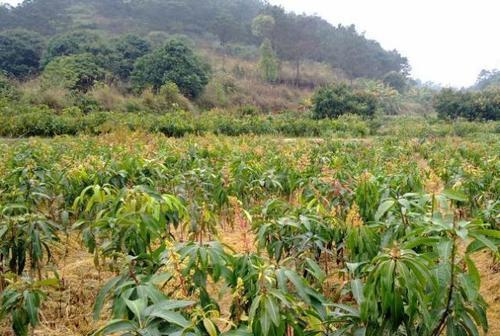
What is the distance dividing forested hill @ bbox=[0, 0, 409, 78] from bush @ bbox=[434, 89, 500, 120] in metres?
18.5

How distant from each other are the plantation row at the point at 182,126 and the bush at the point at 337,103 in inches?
86.3

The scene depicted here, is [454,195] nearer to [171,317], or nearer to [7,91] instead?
[171,317]

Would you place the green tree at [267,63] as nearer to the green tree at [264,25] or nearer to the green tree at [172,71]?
A: the green tree at [172,71]

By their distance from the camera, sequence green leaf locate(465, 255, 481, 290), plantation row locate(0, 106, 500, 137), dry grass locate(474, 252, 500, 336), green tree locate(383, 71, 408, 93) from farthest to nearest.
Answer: green tree locate(383, 71, 408, 93) → plantation row locate(0, 106, 500, 137) → dry grass locate(474, 252, 500, 336) → green leaf locate(465, 255, 481, 290)

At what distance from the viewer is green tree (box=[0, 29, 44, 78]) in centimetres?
2867

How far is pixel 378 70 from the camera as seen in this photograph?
51062 mm

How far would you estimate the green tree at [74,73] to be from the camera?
22.2 metres

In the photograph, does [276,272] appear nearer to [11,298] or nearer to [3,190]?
[11,298]

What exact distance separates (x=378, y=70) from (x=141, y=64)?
33293 mm

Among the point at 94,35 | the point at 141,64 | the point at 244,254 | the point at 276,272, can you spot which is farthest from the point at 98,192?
the point at 94,35

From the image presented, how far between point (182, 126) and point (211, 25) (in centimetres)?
3496

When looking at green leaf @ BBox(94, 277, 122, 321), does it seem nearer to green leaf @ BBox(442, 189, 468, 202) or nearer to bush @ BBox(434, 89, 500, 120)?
green leaf @ BBox(442, 189, 468, 202)

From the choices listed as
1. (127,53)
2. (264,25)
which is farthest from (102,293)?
(264,25)

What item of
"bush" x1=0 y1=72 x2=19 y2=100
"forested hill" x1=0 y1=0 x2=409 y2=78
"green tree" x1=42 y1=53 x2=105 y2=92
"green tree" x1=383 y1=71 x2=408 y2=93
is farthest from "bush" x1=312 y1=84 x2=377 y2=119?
"green tree" x1=383 y1=71 x2=408 y2=93
